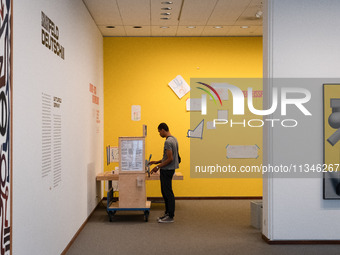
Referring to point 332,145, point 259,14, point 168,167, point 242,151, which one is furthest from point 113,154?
point 332,145

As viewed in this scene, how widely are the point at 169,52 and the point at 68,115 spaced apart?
3.82 metres

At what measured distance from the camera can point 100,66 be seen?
25.3 feet

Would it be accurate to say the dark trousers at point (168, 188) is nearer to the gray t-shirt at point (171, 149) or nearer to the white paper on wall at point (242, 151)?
the gray t-shirt at point (171, 149)

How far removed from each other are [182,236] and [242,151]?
3.25 meters

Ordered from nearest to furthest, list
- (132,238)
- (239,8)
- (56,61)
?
(56,61) < (132,238) < (239,8)

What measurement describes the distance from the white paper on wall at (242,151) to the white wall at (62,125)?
2.81m

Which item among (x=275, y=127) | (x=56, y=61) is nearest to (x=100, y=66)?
(x=56, y=61)

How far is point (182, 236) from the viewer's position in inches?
211

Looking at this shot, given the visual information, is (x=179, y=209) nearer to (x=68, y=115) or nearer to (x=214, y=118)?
(x=214, y=118)

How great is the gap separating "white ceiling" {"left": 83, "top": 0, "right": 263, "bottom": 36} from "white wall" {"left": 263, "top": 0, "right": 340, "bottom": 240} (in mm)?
1152

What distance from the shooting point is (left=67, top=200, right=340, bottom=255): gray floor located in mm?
4730

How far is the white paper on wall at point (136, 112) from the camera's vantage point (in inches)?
319

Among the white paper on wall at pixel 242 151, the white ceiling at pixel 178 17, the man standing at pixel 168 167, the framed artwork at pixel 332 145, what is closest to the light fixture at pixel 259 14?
the white ceiling at pixel 178 17

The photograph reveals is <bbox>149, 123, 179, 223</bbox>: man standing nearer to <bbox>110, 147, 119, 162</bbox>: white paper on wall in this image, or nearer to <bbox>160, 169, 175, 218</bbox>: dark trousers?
<bbox>160, 169, 175, 218</bbox>: dark trousers
